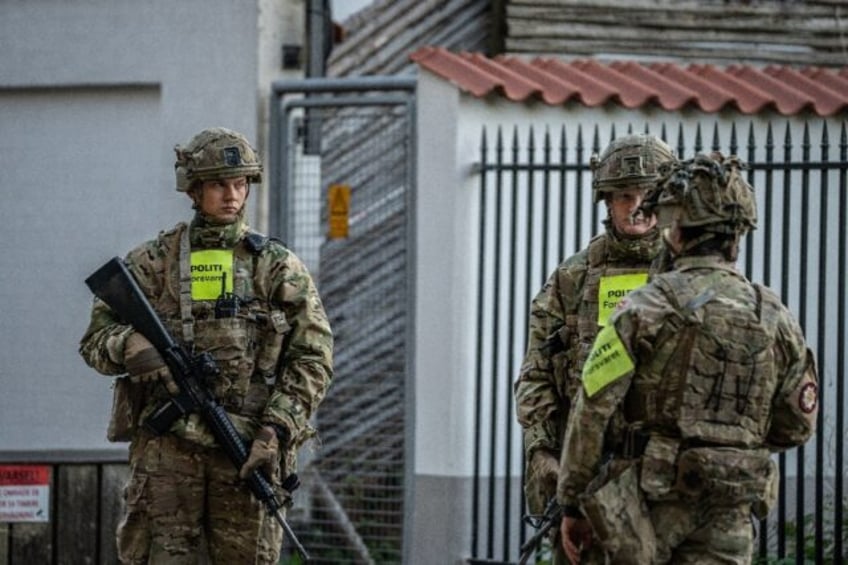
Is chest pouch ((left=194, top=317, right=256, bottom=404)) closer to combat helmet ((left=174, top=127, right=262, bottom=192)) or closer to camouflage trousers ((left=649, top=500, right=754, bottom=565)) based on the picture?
combat helmet ((left=174, top=127, right=262, bottom=192))

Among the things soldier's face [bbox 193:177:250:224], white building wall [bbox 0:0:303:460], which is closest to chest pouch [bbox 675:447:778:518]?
soldier's face [bbox 193:177:250:224]

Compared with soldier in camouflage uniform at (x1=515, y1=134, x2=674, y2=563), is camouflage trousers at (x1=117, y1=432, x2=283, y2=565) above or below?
below

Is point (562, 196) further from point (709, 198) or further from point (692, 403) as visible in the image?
point (692, 403)

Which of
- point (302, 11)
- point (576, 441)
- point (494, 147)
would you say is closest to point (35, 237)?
point (302, 11)

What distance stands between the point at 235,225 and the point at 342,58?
6.16 meters

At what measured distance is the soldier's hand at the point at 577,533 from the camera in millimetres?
5707

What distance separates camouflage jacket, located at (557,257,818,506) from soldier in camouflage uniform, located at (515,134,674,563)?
118cm

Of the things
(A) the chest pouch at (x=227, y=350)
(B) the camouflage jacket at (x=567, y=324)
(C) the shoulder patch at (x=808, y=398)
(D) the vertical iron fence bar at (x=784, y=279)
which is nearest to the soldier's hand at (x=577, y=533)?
(C) the shoulder patch at (x=808, y=398)

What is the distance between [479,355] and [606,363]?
4185 millimetres

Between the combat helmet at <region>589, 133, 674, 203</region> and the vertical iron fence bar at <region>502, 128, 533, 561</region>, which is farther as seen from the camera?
the vertical iron fence bar at <region>502, 128, 533, 561</region>

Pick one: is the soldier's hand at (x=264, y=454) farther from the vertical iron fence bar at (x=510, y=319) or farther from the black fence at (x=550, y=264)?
the vertical iron fence bar at (x=510, y=319)

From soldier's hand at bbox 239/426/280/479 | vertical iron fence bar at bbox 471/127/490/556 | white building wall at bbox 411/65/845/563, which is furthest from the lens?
white building wall at bbox 411/65/845/563

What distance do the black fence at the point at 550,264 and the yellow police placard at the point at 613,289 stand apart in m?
2.36

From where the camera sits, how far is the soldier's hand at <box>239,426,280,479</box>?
22.6 feet
